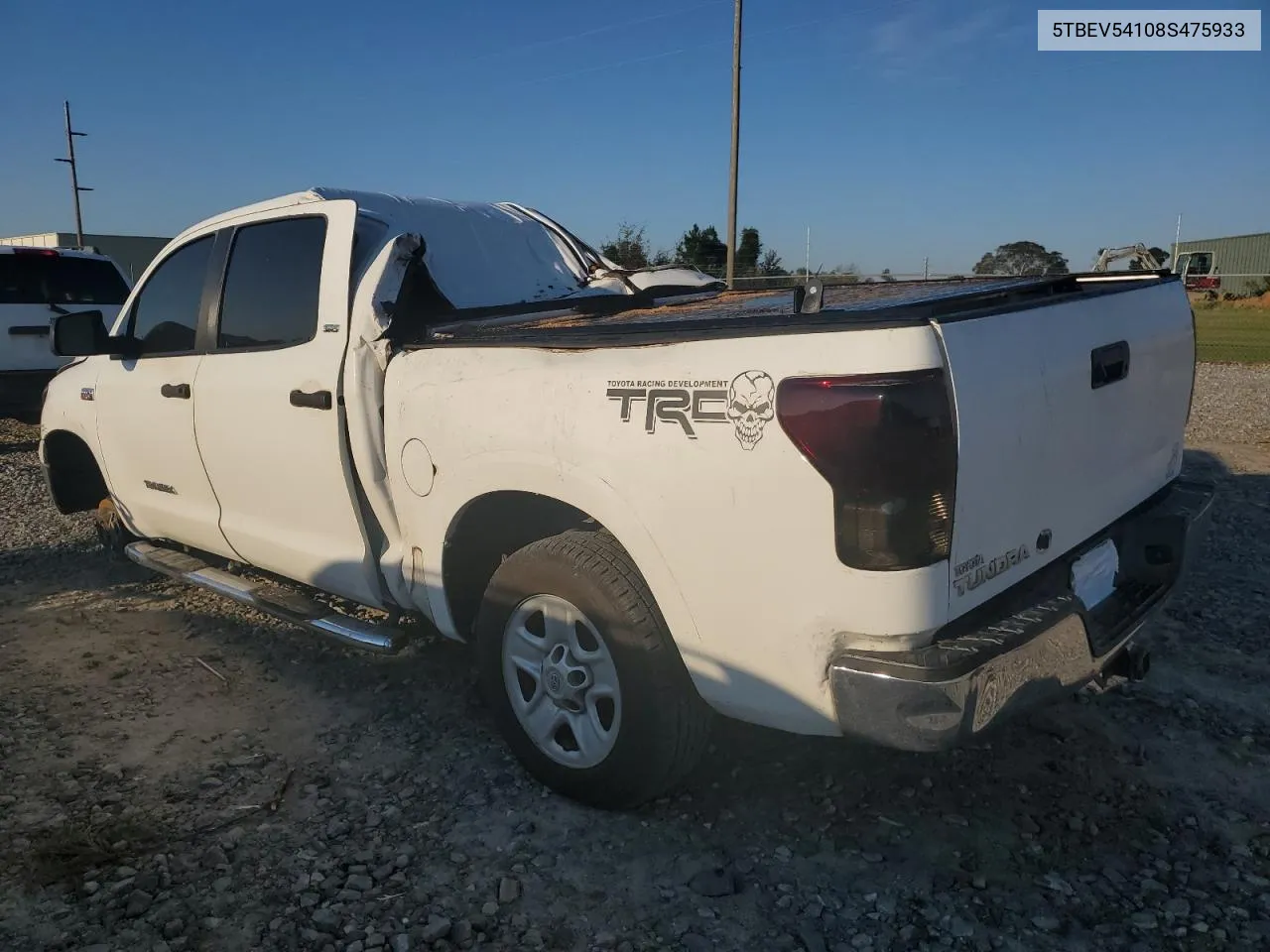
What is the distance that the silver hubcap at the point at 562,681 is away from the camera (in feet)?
9.23

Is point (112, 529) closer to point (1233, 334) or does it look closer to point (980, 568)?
point (980, 568)

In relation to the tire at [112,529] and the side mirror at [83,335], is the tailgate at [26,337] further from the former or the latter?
the side mirror at [83,335]

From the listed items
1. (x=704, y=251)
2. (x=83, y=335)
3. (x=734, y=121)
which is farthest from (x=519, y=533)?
(x=704, y=251)

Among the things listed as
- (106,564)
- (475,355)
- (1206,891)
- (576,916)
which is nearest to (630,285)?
(475,355)

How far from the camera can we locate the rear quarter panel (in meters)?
2.15

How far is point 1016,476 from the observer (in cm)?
235

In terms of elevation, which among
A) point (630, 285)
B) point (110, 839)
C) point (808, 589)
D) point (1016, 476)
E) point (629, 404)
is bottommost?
point (110, 839)

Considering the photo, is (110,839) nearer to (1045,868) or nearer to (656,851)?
(656,851)

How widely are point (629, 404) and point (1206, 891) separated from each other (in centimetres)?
202

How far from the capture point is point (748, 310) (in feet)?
10.2

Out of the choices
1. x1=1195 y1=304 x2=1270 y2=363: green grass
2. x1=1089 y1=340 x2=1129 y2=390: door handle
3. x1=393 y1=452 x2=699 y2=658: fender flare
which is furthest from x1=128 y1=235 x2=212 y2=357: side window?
x1=1195 y1=304 x2=1270 y2=363: green grass

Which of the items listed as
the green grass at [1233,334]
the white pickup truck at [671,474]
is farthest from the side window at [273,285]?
the green grass at [1233,334]

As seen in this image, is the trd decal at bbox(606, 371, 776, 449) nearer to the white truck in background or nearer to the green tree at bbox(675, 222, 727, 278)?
the white truck in background

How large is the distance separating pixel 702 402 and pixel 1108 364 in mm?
1277
